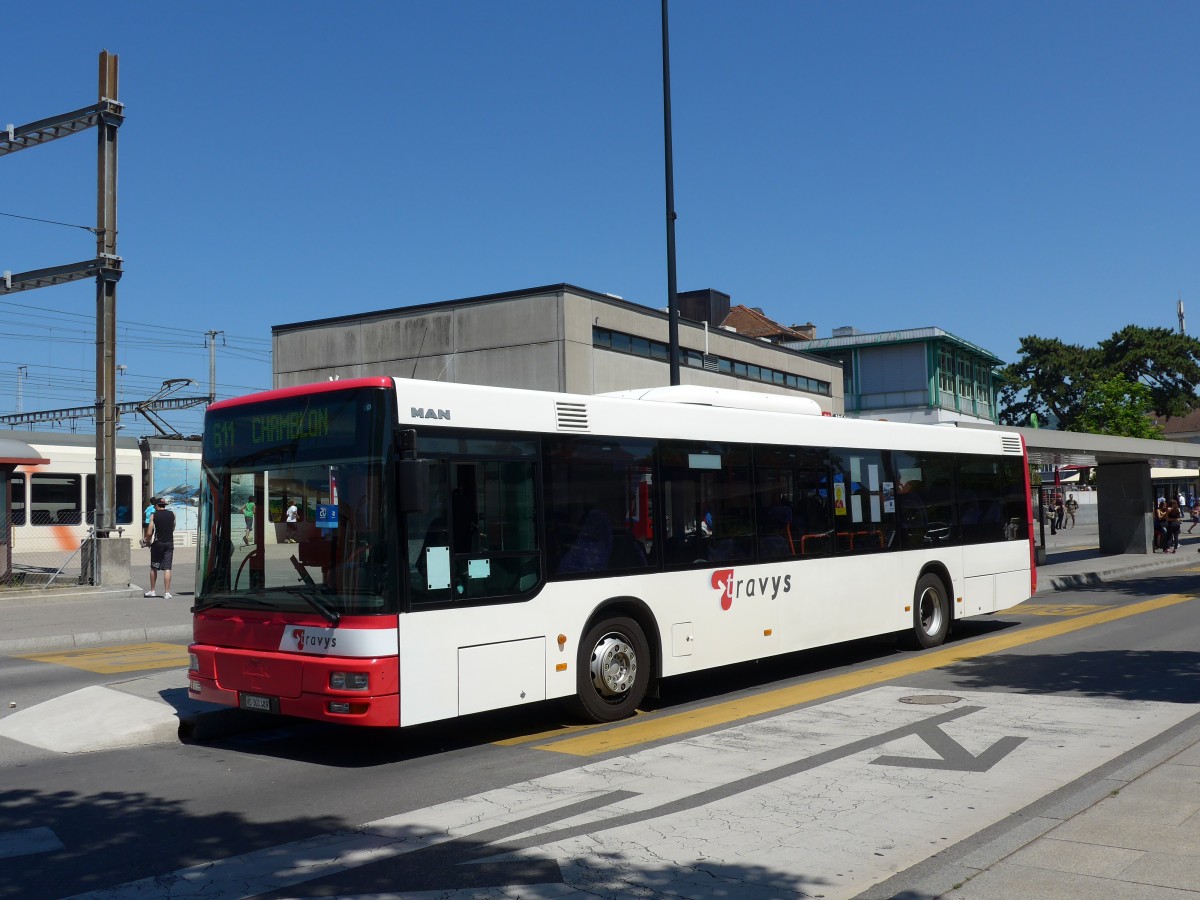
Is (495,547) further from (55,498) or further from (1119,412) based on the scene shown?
(1119,412)

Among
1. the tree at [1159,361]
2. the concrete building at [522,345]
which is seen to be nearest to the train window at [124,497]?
the concrete building at [522,345]

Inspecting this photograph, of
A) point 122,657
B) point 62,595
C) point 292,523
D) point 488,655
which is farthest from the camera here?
point 62,595

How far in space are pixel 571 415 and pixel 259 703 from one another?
3256 mm

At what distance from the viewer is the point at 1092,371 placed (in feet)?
244

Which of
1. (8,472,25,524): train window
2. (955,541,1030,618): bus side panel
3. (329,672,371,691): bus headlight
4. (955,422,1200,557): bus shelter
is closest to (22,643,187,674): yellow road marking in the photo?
(329,672,371,691): bus headlight

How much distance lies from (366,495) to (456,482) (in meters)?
0.72

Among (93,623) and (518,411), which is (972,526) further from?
(93,623)

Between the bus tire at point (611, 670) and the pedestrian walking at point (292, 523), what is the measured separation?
96.0 inches

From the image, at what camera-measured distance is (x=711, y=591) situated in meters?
10.5

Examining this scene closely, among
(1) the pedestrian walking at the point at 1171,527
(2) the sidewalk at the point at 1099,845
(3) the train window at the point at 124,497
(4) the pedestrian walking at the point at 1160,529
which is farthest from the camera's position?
(3) the train window at the point at 124,497

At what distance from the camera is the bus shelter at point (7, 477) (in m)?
22.4

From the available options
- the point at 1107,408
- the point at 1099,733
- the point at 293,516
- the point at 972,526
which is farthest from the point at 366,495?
the point at 1107,408

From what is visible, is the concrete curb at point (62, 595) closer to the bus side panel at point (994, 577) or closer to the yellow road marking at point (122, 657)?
the yellow road marking at point (122, 657)

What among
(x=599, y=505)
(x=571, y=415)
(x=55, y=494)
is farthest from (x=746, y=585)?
(x=55, y=494)
